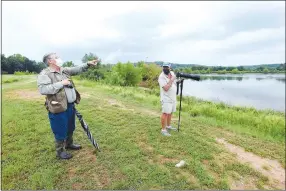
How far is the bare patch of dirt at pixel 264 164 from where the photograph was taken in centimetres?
457

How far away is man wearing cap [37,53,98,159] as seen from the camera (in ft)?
13.8

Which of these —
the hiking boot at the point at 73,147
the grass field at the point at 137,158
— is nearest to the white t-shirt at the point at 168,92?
the grass field at the point at 137,158

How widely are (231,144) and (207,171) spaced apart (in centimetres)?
195

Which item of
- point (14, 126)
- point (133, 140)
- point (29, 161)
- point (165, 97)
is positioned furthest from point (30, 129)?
point (165, 97)

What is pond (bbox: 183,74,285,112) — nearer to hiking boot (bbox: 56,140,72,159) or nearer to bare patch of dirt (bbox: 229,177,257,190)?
bare patch of dirt (bbox: 229,177,257,190)

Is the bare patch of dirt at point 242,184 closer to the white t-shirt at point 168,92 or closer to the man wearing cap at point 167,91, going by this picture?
the man wearing cap at point 167,91

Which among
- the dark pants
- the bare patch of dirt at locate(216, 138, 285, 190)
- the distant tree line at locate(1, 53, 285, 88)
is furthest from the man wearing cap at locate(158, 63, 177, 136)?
the distant tree line at locate(1, 53, 285, 88)

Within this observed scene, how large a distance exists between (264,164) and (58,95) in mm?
3966

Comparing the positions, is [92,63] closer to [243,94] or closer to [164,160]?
[164,160]

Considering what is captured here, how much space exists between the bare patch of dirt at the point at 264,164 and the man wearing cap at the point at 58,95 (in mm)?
3351

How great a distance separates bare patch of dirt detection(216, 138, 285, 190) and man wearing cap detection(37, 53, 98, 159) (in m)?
3.35

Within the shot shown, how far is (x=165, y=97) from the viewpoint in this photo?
19.8ft

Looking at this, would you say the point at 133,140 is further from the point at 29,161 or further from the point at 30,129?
the point at 30,129

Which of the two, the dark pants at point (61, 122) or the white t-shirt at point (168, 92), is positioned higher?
the white t-shirt at point (168, 92)
